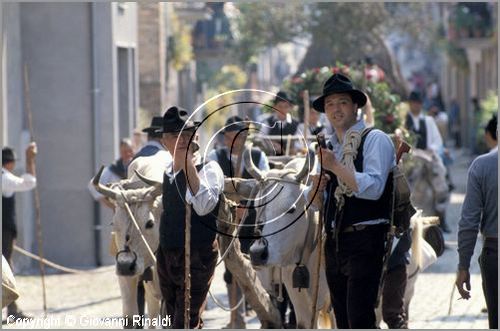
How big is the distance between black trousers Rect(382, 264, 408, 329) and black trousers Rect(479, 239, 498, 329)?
137 cm

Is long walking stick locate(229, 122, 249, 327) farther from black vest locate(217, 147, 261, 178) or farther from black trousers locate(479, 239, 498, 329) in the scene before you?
black trousers locate(479, 239, 498, 329)

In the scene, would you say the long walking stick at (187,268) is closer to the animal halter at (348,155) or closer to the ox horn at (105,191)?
the animal halter at (348,155)

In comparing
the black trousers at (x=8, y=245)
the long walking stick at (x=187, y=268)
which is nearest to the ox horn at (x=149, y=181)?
the long walking stick at (x=187, y=268)

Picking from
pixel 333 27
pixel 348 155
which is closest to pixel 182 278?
pixel 348 155

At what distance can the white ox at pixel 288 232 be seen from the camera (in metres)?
10.8

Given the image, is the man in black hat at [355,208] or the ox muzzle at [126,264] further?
the ox muzzle at [126,264]

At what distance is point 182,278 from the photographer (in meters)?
10.2

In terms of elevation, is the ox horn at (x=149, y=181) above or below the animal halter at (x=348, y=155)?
below

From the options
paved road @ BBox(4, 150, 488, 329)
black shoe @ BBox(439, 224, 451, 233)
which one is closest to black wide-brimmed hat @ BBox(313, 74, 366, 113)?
paved road @ BBox(4, 150, 488, 329)

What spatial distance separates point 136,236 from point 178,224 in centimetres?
162

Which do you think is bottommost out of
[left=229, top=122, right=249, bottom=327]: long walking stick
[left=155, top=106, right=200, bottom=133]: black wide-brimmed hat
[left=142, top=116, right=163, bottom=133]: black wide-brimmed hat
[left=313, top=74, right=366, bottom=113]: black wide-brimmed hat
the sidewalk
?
the sidewalk

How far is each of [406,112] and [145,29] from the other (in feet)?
46.4

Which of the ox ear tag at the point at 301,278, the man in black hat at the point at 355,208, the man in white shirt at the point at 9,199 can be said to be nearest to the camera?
the man in black hat at the point at 355,208

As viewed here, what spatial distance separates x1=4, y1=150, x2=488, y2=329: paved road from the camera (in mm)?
13758
